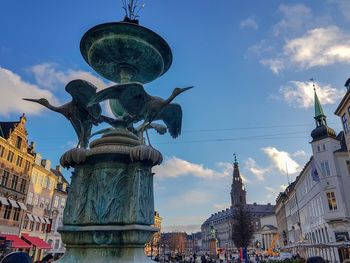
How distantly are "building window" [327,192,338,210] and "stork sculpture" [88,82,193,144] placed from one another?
3752cm

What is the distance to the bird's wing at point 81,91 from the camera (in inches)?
270

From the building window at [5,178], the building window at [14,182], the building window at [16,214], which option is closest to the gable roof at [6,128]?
the building window at [5,178]

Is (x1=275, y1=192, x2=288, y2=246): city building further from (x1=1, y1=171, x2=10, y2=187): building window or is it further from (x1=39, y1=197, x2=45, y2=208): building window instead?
(x1=1, y1=171, x2=10, y2=187): building window

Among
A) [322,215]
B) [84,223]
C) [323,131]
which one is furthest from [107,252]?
[323,131]

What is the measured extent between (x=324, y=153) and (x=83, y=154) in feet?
137

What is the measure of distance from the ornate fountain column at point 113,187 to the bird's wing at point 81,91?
0.94 meters

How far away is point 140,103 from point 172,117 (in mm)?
1324

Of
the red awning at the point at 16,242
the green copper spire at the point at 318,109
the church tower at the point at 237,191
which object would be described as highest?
the church tower at the point at 237,191

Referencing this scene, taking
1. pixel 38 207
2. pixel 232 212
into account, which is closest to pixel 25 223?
pixel 38 207

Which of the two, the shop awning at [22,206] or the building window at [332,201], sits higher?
the building window at [332,201]

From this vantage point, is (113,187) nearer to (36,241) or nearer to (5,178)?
(5,178)

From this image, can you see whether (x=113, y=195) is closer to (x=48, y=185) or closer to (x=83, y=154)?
(x=83, y=154)

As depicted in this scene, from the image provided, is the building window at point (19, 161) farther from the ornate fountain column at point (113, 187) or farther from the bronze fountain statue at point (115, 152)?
the ornate fountain column at point (113, 187)

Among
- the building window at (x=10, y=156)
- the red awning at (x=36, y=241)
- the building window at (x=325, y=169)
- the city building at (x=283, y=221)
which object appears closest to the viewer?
the building window at (x=10, y=156)
